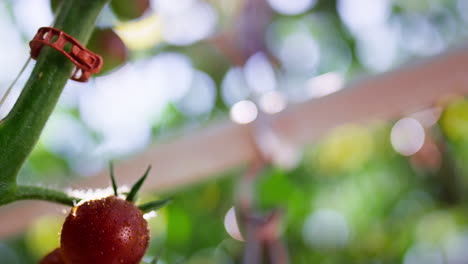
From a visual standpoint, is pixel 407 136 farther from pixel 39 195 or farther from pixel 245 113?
pixel 39 195

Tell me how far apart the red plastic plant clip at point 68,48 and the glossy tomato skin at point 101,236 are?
0.25ft

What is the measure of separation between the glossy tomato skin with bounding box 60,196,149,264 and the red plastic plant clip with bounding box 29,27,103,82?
76 millimetres

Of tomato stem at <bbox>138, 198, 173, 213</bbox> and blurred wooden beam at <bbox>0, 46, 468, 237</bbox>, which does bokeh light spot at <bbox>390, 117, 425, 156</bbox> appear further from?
tomato stem at <bbox>138, 198, 173, 213</bbox>

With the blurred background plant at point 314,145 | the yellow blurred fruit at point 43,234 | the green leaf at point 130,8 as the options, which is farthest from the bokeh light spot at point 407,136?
the green leaf at point 130,8

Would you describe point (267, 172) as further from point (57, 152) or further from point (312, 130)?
point (57, 152)

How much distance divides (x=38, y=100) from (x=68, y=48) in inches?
1.4

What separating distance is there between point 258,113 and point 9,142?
581 millimetres

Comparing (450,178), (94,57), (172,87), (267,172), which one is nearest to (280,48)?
(172,87)

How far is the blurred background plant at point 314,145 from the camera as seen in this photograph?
67.7 inches

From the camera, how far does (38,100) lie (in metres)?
0.37

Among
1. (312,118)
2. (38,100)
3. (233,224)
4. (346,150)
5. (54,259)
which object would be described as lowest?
(346,150)

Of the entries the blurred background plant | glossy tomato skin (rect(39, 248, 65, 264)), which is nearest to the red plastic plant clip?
glossy tomato skin (rect(39, 248, 65, 264))

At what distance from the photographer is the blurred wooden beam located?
906 millimetres

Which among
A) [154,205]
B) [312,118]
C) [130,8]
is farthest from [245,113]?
[154,205]
